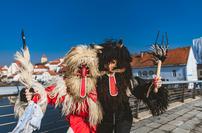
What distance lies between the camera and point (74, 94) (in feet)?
11.0

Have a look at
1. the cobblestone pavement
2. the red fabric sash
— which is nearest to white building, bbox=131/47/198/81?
the cobblestone pavement

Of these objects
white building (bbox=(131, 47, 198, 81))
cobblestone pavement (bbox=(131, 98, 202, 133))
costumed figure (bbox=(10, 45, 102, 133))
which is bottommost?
cobblestone pavement (bbox=(131, 98, 202, 133))

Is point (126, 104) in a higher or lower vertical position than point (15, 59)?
lower

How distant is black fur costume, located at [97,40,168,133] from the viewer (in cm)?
344

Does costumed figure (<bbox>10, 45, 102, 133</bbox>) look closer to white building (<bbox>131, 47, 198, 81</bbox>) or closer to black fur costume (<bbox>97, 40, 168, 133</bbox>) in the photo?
black fur costume (<bbox>97, 40, 168, 133</bbox>)

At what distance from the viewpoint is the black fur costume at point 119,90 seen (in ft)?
11.3

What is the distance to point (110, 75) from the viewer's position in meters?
3.55

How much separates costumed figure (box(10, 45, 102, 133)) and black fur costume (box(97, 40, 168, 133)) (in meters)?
0.10

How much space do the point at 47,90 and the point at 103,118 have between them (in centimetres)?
72

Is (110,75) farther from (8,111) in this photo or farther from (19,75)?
(8,111)

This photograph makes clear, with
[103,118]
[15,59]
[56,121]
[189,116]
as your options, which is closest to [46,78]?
[15,59]

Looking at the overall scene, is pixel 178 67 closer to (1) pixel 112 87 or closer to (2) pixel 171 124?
(2) pixel 171 124

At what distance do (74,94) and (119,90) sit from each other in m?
0.55

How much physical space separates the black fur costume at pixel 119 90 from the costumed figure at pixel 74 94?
10 centimetres
